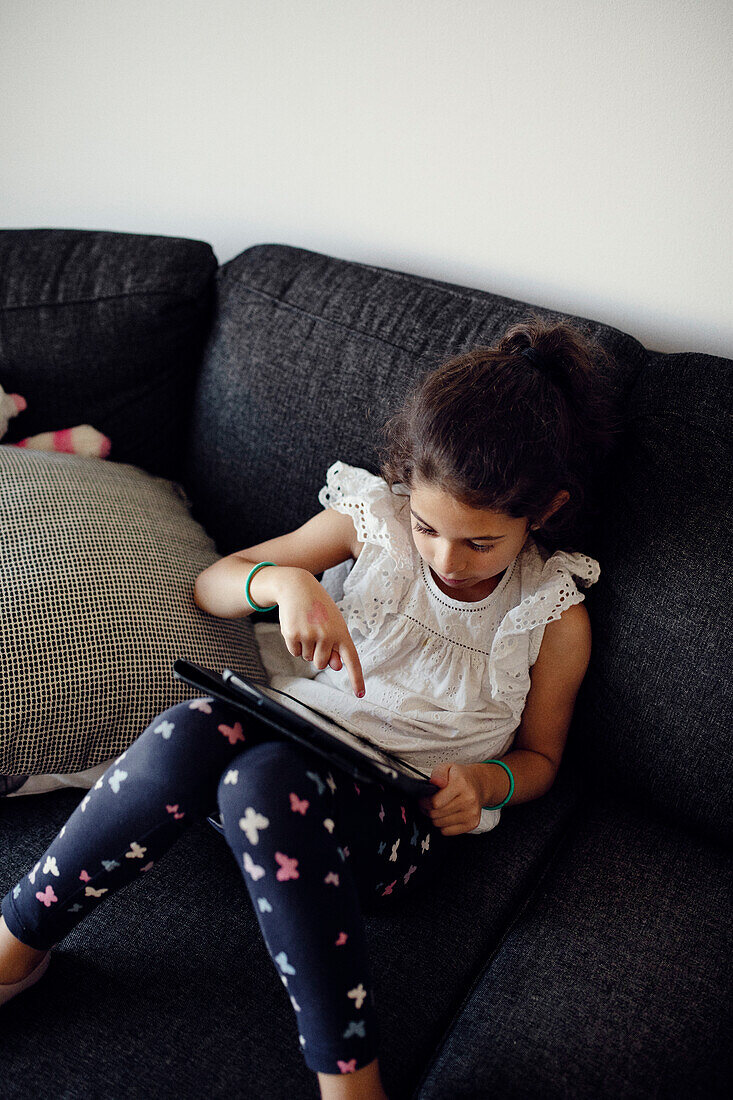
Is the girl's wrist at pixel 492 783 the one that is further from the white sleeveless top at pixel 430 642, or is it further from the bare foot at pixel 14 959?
the bare foot at pixel 14 959

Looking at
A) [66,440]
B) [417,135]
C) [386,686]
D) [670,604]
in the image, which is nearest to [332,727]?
[386,686]

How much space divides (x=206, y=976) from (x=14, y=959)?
0.20m

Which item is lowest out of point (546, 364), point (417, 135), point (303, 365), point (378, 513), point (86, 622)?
point (86, 622)

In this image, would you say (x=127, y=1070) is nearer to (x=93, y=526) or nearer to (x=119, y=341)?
(x=93, y=526)

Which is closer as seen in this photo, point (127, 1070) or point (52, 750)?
point (127, 1070)

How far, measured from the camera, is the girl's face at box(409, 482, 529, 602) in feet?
3.07

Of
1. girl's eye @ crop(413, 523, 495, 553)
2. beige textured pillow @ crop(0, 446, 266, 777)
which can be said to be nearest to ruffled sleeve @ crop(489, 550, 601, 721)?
girl's eye @ crop(413, 523, 495, 553)

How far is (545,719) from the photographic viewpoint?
108 centimetres

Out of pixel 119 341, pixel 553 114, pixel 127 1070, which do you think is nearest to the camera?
pixel 127 1070

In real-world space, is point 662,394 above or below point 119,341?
above

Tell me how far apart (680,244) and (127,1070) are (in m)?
1.21

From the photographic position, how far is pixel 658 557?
1028mm

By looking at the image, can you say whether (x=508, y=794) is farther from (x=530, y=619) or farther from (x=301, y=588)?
(x=301, y=588)

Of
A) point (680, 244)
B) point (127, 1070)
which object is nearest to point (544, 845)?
point (127, 1070)
